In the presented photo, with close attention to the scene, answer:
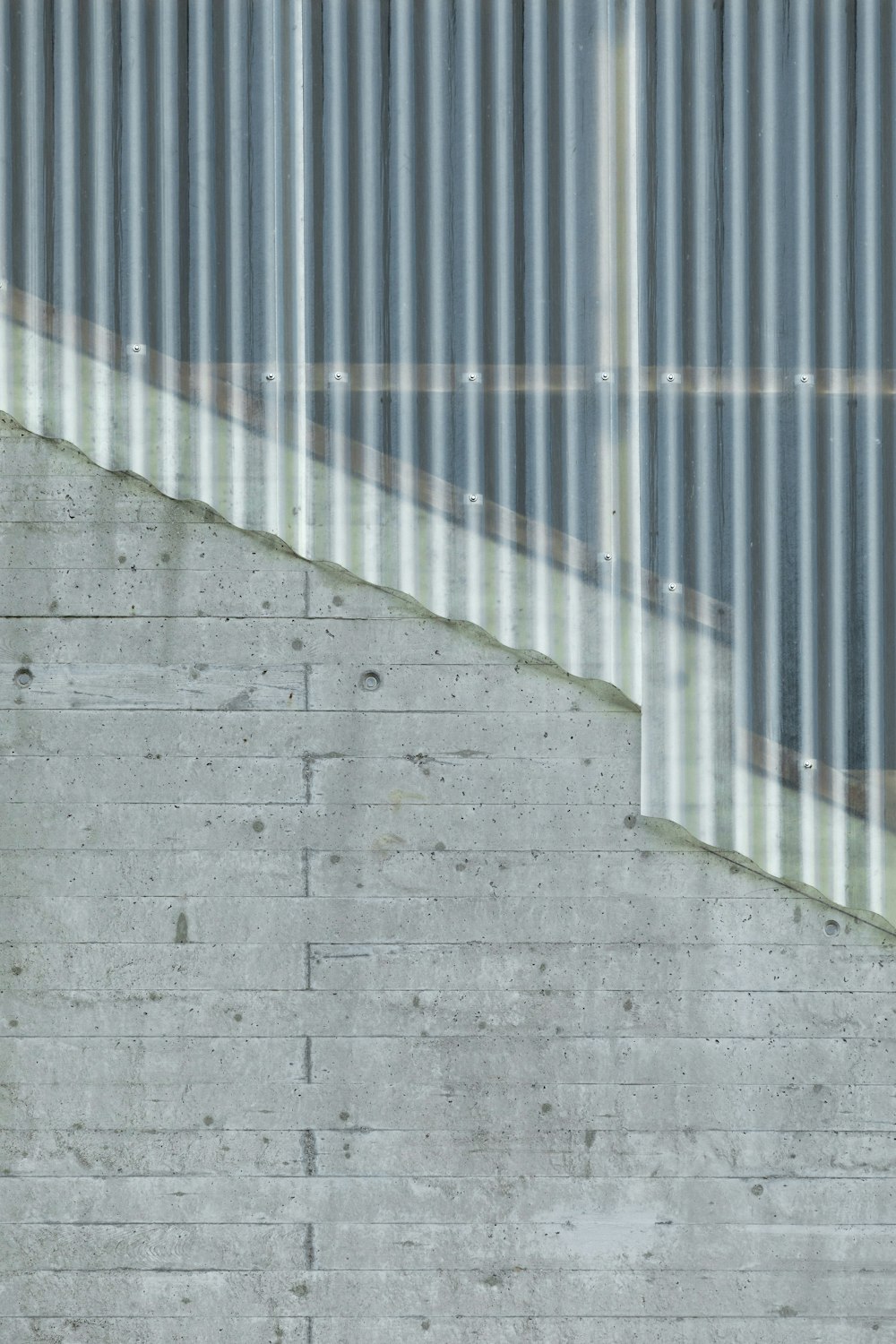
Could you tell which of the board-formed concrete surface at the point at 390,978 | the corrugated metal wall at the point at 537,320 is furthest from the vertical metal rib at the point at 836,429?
the board-formed concrete surface at the point at 390,978

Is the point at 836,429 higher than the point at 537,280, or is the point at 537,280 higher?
the point at 537,280

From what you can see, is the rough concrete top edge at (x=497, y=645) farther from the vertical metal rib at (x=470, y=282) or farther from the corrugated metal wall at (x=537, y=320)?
the vertical metal rib at (x=470, y=282)

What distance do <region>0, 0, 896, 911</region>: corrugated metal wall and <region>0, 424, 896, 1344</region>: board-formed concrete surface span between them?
0.97 feet

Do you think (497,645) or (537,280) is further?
(497,645)

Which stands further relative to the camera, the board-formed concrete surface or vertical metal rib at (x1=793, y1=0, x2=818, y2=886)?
the board-formed concrete surface

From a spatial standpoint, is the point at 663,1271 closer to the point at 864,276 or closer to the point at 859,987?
the point at 859,987

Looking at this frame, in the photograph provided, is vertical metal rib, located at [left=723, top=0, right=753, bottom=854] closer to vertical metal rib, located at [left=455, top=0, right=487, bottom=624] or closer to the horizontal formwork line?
the horizontal formwork line

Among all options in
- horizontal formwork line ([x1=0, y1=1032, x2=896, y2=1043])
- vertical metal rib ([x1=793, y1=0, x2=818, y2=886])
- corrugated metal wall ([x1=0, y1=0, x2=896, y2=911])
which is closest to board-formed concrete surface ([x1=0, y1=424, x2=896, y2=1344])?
horizontal formwork line ([x1=0, y1=1032, x2=896, y2=1043])

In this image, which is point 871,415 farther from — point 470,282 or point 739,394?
point 470,282

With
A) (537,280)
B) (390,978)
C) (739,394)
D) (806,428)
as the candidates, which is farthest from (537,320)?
(390,978)

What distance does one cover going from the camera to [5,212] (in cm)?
399

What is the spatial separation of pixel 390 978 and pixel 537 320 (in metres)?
2.34

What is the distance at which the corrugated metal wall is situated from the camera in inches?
155

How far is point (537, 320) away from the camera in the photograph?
13.0 feet
